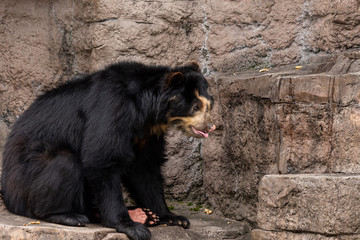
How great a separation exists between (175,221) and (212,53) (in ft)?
6.00

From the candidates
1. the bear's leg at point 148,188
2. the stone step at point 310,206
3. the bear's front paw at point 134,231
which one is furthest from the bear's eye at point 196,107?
the bear's front paw at point 134,231

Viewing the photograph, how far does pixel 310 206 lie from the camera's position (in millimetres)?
4285

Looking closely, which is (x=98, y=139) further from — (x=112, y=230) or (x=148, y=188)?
(x=148, y=188)

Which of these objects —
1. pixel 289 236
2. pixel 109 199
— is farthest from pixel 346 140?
pixel 109 199

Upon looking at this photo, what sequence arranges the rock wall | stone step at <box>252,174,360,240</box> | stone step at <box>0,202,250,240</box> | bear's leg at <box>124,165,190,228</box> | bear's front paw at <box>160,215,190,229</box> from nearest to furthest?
stone step at <box>252,174,360,240</box>
stone step at <box>0,202,250,240</box>
bear's front paw at <box>160,215,190,229</box>
bear's leg at <box>124,165,190,228</box>
the rock wall

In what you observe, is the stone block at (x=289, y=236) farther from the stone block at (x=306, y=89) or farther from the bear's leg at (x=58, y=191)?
the bear's leg at (x=58, y=191)

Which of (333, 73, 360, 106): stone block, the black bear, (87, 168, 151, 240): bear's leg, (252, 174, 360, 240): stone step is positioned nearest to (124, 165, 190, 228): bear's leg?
the black bear

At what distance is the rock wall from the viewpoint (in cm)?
554

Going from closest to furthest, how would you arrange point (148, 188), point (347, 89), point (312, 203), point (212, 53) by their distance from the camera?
point (312, 203), point (347, 89), point (148, 188), point (212, 53)

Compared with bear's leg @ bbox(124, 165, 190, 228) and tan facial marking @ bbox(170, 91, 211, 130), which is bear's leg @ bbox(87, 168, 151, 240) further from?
tan facial marking @ bbox(170, 91, 211, 130)

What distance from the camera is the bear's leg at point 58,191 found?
487 centimetres

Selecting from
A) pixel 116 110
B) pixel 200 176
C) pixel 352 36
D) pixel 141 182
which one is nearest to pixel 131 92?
pixel 116 110

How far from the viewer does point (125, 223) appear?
4.77 metres

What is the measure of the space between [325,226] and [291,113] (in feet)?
3.36
